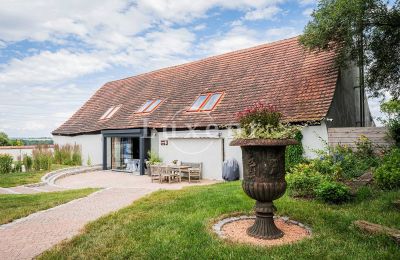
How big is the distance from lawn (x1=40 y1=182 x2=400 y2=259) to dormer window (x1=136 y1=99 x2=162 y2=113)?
1127 centimetres

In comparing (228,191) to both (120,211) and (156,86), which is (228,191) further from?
(156,86)

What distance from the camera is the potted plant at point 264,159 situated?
542cm

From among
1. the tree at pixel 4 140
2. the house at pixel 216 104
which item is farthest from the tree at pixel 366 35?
the tree at pixel 4 140

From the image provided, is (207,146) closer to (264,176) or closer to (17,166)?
(264,176)

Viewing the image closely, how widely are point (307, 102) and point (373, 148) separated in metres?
3.03

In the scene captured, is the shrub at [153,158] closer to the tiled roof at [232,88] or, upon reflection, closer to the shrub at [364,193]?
the tiled roof at [232,88]

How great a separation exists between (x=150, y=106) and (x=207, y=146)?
572cm

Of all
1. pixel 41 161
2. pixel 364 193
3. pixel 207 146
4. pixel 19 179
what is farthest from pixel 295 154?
pixel 41 161

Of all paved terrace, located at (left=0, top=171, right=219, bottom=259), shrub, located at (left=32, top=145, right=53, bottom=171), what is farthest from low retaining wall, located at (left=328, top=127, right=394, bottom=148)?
shrub, located at (left=32, top=145, right=53, bottom=171)

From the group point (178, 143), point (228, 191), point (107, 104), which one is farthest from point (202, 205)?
point (107, 104)

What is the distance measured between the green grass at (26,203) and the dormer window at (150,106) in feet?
27.7

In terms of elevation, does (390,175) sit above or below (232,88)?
below

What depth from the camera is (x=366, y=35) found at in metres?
12.2

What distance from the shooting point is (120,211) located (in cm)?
796
